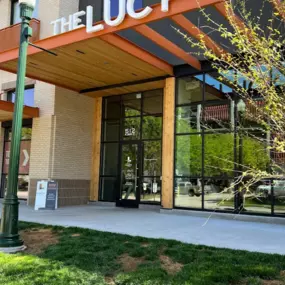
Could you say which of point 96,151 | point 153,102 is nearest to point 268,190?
point 153,102

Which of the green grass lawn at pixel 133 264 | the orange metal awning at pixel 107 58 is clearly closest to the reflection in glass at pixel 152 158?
the orange metal awning at pixel 107 58

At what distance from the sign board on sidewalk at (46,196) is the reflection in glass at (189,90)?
535 centimetres

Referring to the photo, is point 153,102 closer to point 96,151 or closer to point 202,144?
point 202,144

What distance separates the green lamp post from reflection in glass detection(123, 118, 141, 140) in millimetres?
7048

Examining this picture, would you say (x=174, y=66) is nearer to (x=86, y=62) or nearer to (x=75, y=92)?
(x=86, y=62)

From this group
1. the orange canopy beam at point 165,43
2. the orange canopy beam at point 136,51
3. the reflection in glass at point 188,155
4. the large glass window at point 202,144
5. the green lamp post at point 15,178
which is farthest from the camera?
the reflection in glass at point 188,155

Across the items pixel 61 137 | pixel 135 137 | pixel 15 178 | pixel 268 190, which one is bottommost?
pixel 268 190

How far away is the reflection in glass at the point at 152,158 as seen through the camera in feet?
41.5

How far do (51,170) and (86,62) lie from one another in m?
4.52

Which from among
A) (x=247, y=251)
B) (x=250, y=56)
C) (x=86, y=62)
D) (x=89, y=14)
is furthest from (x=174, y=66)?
(x=250, y=56)

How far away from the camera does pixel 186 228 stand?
8.18 meters

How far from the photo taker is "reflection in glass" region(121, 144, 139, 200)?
1303cm

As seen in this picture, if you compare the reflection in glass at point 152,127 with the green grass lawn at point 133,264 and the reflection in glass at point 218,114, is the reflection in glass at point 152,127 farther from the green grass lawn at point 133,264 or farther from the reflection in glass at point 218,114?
the green grass lawn at point 133,264

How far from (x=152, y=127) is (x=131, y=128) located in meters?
0.96
